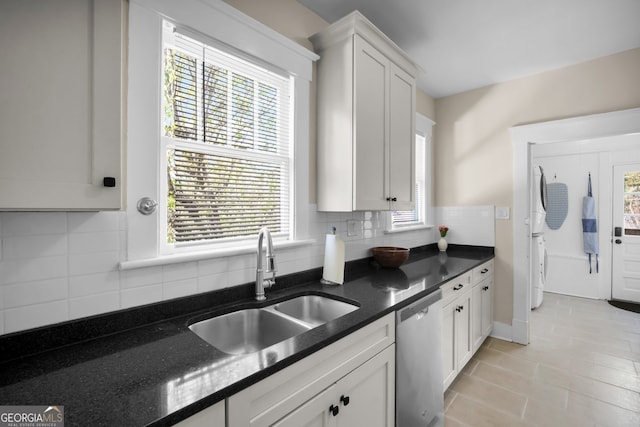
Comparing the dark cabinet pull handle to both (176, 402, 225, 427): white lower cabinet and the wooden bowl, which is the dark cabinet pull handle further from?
the wooden bowl

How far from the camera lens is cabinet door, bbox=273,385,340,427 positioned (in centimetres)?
99

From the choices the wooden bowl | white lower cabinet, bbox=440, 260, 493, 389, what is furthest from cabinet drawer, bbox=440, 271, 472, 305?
the wooden bowl

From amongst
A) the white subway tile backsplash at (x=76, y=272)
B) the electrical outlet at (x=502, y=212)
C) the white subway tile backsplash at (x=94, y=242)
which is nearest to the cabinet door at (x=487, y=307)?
the electrical outlet at (x=502, y=212)

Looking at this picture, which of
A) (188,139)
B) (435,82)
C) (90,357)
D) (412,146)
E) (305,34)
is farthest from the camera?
(435,82)

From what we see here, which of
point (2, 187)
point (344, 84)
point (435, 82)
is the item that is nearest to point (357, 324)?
point (2, 187)

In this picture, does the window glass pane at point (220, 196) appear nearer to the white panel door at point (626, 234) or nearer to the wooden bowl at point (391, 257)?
the wooden bowl at point (391, 257)

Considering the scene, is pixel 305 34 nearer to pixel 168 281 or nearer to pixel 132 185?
pixel 132 185

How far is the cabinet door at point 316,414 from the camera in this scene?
3.26ft

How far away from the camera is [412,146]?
2445 mm

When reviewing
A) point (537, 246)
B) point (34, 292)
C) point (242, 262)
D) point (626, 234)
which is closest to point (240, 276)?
point (242, 262)

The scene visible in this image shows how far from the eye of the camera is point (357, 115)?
1885 millimetres

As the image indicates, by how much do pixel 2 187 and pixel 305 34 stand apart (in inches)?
72.2

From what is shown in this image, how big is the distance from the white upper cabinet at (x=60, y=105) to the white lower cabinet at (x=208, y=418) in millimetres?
615

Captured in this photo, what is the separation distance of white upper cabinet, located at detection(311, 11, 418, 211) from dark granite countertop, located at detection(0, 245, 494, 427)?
77 centimetres
